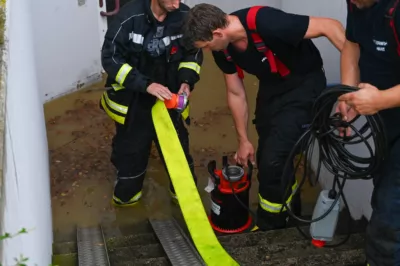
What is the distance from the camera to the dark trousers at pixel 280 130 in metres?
4.08

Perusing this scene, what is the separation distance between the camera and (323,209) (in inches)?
154

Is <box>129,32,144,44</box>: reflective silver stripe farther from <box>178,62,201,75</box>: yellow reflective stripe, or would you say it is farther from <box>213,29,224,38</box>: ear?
<box>213,29,224,38</box>: ear

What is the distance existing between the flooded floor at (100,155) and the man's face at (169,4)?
1.70 meters

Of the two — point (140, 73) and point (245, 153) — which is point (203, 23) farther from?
point (245, 153)

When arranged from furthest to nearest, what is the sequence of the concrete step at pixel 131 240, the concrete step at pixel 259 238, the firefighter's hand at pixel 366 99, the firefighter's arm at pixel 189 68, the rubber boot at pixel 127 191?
the rubber boot at pixel 127 191 → the firefighter's arm at pixel 189 68 → the concrete step at pixel 131 240 → the concrete step at pixel 259 238 → the firefighter's hand at pixel 366 99

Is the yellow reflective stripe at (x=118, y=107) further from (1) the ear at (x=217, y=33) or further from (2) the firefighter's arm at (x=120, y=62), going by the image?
(1) the ear at (x=217, y=33)

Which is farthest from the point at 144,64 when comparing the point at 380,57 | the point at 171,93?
the point at 380,57

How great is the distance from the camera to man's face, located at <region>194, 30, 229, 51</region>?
3744mm

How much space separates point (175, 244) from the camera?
4.12 meters

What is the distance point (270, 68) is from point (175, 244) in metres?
1.35

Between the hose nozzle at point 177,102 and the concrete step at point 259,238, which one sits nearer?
the concrete step at point 259,238

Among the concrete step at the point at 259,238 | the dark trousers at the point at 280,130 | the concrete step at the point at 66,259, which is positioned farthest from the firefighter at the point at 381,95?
the concrete step at the point at 66,259

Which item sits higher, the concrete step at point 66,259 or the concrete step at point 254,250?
the concrete step at point 254,250

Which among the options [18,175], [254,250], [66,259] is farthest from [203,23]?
[66,259]
